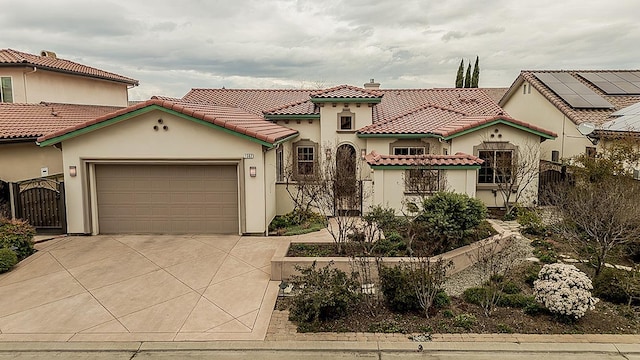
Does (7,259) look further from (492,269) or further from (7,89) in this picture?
(7,89)

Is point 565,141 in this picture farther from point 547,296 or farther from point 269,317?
point 269,317

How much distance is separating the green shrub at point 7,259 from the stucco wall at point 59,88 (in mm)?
14638

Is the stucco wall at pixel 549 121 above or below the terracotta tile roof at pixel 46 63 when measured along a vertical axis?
below

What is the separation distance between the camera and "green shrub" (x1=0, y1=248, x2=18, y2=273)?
10.2 meters

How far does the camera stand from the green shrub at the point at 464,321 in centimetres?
739

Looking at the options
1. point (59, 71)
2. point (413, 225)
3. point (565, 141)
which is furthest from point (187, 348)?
point (59, 71)

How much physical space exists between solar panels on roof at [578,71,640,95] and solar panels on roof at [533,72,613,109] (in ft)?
2.78

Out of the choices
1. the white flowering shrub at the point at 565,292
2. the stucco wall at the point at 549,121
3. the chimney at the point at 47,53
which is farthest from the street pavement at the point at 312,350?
the chimney at the point at 47,53

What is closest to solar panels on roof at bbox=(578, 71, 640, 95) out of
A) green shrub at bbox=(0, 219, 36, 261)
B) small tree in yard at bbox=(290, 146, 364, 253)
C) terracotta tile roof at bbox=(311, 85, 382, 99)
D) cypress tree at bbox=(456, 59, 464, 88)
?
terracotta tile roof at bbox=(311, 85, 382, 99)

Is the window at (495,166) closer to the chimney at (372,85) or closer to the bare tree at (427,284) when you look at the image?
the bare tree at (427,284)

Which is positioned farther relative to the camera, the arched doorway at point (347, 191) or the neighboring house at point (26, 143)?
the neighboring house at point (26, 143)

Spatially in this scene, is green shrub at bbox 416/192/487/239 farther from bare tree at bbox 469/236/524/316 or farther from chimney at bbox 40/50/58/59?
chimney at bbox 40/50/58/59

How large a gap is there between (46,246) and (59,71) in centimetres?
1483

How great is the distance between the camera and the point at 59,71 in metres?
23.1
